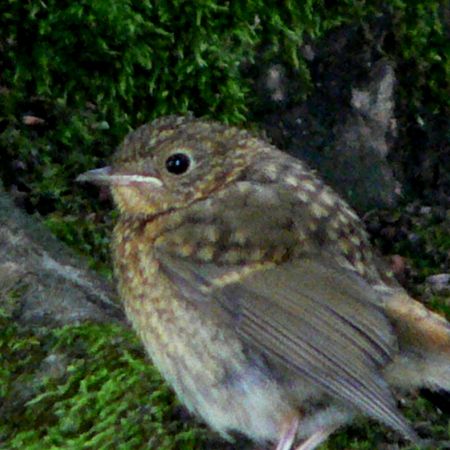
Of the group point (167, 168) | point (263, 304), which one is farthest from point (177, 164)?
point (263, 304)

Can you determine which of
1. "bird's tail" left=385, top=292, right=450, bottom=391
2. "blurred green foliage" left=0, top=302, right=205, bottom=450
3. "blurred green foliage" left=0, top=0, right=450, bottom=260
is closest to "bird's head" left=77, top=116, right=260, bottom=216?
"blurred green foliage" left=0, top=302, right=205, bottom=450

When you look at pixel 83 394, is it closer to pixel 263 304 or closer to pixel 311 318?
pixel 263 304

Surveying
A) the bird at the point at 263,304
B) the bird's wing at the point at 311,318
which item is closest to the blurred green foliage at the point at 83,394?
the bird at the point at 263,304

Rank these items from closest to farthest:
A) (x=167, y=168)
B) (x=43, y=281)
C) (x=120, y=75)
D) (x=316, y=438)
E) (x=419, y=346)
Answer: (x=419, y=346) → (x=316, y=438) → (x=167, y=168) → (x=43, y=281) → (x=120, y=75)

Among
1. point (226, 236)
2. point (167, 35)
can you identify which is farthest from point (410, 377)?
point (167, 35)

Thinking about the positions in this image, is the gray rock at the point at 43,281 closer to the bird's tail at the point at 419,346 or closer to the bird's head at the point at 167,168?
the bird's head at the point at 167,168

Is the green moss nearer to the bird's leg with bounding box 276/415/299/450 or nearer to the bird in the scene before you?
the bird

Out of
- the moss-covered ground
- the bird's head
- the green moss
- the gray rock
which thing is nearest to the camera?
the green moss
